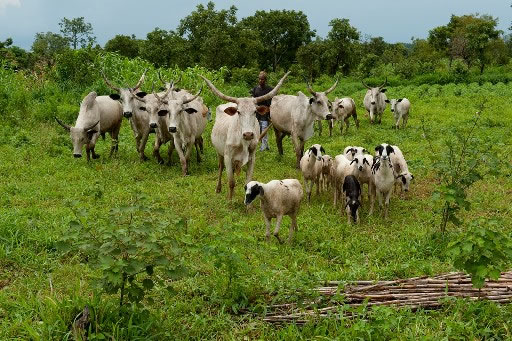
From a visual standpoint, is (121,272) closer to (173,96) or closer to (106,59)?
(173,96)

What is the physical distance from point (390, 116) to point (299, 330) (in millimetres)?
17096

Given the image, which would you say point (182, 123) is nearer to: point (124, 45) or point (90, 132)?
point (90, 132)

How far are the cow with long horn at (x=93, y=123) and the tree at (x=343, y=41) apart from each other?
111 ft

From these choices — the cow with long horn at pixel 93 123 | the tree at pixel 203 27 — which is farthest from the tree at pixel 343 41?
the cow with long horn at pixel 93 123

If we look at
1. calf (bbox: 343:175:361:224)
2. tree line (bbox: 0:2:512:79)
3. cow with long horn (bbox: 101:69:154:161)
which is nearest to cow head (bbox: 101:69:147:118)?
cow with long horn (bbox: 101:69:154:161)

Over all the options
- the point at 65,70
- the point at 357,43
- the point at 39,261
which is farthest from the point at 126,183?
the point at 357,43

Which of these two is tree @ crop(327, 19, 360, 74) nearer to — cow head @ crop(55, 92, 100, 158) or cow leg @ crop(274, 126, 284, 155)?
cow leg @ crop(274, 126, 284, 155)

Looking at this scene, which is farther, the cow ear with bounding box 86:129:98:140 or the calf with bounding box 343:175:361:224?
the cow ear with bounding box 86:129:98:140

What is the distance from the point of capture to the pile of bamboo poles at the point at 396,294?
171 inches

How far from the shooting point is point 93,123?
11.0 meters

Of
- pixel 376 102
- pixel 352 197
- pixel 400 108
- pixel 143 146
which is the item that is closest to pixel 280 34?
pixel 376 102

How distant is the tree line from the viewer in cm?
3847

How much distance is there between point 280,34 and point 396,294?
54.7m

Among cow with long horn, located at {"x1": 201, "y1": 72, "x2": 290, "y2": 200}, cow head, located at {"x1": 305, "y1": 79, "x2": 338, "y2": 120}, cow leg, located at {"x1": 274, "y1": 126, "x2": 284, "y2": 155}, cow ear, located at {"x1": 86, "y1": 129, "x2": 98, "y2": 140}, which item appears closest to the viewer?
cow with long horn, located at {"x1": 201, "y1": 72, "x2": 290, "y2": 200}
